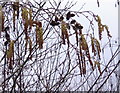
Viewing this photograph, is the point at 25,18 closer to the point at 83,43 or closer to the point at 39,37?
the point at 39,37

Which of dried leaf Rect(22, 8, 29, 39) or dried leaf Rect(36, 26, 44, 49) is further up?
dried leaf Rect(22, 8, 29, 39)

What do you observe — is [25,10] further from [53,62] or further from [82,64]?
[53,62]

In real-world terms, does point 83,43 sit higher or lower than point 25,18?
lower

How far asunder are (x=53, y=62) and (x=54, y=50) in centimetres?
12

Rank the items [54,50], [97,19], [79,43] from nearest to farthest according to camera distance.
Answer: [79,43] < [97,19] < [54,50]

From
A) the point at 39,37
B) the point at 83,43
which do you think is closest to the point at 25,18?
the point at 39,37

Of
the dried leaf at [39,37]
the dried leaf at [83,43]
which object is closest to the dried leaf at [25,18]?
the dried leaf at [39,37]

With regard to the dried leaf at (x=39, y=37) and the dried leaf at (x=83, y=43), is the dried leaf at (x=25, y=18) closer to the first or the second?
the dried leaf at (x=39, y=37)

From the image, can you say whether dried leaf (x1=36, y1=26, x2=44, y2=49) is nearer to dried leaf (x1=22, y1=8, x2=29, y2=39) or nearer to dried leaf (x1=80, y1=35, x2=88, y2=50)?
dried leaf (x1=22, y1=8, x2=29, y2=39)

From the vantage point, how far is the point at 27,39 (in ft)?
3.11

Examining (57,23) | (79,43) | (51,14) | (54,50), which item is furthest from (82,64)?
(54,50)

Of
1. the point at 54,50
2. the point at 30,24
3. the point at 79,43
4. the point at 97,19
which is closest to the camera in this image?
the point at 30,24

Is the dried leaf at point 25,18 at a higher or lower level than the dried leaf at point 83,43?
higher

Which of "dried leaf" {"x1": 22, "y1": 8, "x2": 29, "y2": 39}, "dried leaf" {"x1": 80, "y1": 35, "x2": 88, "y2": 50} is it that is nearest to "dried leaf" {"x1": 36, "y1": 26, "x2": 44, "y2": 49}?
"dried leaf" {"x1": 22, "y1": 8, "x2": 29, "y2": 39}
